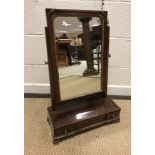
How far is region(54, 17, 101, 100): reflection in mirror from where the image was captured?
134cm

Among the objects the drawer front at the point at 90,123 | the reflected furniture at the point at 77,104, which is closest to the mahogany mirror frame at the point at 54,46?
the reflected furniture at the point at 77,104

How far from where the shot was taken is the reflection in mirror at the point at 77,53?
1.34 meters

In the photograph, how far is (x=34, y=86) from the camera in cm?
181

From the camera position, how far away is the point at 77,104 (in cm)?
153

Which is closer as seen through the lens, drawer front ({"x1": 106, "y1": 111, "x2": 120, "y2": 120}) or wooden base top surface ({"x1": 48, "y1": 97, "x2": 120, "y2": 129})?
wooden base top surface ({"x1": 48, "y1": 97, "x2": 120, "y2": 129})

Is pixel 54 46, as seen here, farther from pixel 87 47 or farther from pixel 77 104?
pixel 77 104

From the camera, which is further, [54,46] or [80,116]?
[80,116]

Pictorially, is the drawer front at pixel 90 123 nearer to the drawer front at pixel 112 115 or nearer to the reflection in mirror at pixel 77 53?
the drawer front at pixel 112 115

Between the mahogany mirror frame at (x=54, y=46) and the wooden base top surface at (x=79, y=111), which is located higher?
the mahogany mirror frame at (x=54, y=46)

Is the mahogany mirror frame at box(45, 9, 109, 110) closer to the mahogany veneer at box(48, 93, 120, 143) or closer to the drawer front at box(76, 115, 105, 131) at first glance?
the mahogany veneer at box(48, 93, 120, 143)

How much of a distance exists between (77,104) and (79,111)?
0.07 meters

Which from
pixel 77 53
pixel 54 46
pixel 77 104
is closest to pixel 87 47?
pixel 77 53

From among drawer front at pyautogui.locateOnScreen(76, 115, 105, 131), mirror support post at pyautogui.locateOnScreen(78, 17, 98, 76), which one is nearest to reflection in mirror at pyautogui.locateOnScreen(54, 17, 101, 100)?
mirror support post at pyautogui.locateOnScreen(78, 17, 98, 76)
